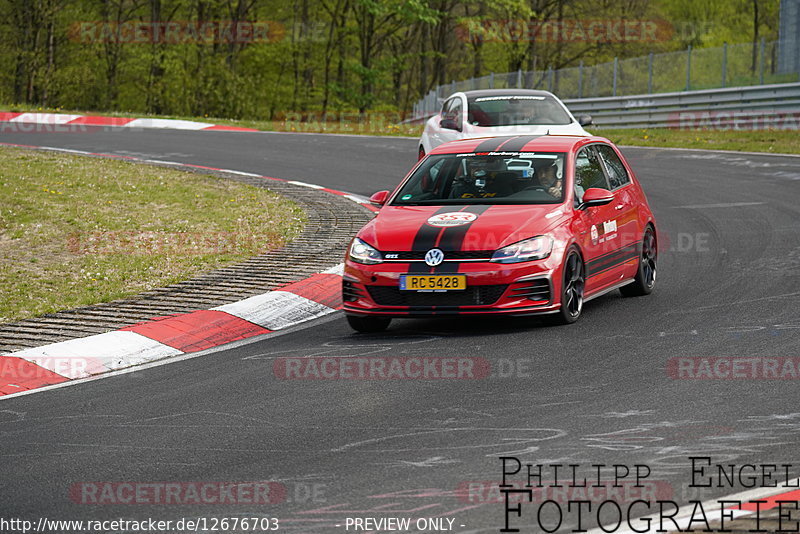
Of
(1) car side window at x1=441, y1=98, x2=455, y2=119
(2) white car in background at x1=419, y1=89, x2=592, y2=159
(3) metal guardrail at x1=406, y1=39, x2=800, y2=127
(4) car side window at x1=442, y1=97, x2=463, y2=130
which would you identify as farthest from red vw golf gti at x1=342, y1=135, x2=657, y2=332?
(3) metal guardrail at x1=406, y1=39, x2=800, y2=127

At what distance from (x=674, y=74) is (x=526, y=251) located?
983 inches

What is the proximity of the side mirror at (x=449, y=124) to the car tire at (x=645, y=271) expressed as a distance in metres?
7.02

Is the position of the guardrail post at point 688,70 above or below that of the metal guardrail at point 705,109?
above

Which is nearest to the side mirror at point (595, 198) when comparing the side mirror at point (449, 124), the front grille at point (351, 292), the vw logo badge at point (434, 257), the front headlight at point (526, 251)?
the front headlight at point (526, 251)

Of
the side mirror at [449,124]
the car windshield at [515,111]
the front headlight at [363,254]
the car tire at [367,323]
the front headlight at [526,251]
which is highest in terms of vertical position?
the car windshield at [515,111]

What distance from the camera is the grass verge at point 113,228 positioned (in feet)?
35.2

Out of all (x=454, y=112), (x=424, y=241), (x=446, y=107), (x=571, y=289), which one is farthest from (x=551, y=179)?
(x=446, y=107)

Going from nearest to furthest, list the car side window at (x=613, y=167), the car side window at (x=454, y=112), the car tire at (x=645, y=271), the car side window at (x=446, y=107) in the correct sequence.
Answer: the car tire at (x=645, y=271), the car side window at (x=613, y=167), the car side window at (x=454, y=112), the car side window at (x=446, y=107)

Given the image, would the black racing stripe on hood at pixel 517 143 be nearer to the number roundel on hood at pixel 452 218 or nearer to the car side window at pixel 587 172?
the car side window at pixel 587 172

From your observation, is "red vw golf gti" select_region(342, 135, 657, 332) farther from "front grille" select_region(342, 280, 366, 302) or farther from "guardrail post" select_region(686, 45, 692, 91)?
"guardrail post" select_region(686, 45, 692, 91)

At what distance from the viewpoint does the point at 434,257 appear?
866cm

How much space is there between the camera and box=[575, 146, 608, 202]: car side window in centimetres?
977

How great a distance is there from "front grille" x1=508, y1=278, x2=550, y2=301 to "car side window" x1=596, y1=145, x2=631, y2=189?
207 cm

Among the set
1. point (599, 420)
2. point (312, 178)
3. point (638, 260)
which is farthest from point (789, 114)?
point (599, 420)
